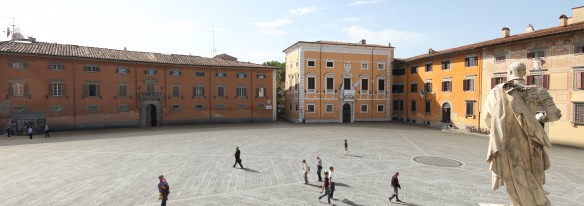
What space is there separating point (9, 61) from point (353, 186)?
32.6 m

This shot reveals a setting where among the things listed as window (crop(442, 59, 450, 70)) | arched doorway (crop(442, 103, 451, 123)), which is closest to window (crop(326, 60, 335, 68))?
window (crop(442, 59, 450, 70))

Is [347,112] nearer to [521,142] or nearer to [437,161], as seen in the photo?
[437,161]

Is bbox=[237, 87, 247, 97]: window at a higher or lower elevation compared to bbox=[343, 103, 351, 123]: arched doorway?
higher

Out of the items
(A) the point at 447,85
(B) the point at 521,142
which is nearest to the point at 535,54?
(A) the point at 447,85

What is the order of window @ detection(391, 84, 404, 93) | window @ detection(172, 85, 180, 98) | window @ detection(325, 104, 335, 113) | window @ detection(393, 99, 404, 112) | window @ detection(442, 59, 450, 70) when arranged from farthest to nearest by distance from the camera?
window @ detection(391, 84, 404, 93) → window @ detection(393, 99, 404, 112) → window @ detection(325, 104, 335, 113) → window @ detection(172, 85, 180, 98) → window @ detection(442, 59, 450, 70)

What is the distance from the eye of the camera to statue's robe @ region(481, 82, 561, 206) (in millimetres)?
4566

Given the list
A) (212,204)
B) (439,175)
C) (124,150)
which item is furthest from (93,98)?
(439,175)

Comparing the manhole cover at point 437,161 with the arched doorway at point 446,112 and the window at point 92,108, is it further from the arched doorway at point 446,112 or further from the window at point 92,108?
the window at point 92,108

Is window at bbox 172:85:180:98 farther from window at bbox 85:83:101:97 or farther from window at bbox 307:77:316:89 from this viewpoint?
window at bbox 307:77:316:89

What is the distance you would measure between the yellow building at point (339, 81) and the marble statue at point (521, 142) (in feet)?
112

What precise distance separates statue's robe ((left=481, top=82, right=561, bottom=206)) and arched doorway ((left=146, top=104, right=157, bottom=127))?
117 ft

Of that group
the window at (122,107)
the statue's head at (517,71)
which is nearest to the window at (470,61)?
the statue's head at (517,71)

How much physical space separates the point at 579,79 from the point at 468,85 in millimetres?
9423

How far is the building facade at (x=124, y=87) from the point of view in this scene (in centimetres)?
2811
